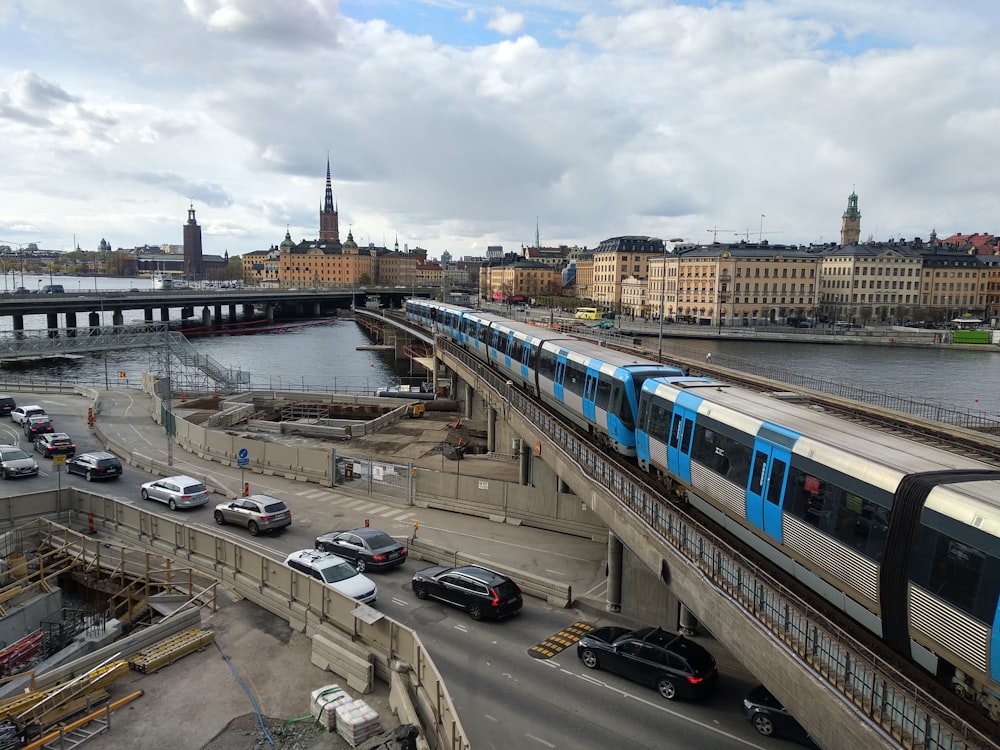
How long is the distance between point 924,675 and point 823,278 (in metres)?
140

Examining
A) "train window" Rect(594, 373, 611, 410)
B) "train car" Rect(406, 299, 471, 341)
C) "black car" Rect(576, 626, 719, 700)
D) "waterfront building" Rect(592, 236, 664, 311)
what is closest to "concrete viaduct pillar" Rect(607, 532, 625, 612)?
"black car" Rect(576, 626, 719, 700)

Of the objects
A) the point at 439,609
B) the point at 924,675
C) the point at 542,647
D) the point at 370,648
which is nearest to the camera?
the point at 924,675

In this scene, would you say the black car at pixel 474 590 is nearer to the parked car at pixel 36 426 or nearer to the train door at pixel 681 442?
the train door at pixel 681 442

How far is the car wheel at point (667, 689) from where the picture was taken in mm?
13414

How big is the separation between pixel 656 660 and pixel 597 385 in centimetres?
950

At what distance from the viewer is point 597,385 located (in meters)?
21.7

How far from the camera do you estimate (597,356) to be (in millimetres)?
22812

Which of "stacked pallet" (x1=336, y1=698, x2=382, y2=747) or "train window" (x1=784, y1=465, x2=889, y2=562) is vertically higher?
"train window" (x1=784, y1=465, x2=889, y2=562)

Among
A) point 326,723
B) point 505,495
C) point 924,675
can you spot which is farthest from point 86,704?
point 505,495

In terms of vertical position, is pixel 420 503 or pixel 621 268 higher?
pixel 621 268

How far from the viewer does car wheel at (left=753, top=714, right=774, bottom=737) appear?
12289 millimetres

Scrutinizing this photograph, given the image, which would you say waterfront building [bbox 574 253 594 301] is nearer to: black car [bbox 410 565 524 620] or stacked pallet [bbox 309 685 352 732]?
black car [bbox 410 565 524 620]

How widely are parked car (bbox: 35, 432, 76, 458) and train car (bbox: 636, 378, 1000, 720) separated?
2724 cm

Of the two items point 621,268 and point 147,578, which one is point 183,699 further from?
point 621,268
